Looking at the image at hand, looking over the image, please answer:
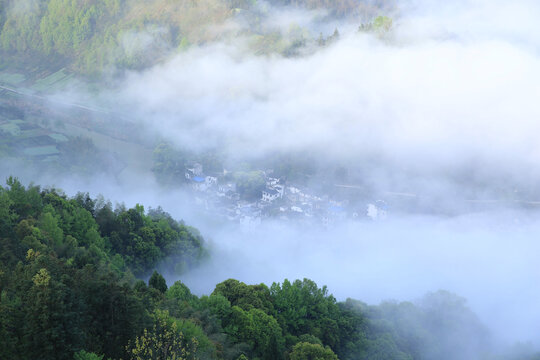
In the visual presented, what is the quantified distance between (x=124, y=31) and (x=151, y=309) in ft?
188

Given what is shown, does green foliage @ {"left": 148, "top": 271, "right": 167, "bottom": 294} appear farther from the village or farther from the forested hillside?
the forested hillside

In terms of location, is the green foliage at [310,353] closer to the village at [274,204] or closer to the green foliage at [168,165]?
the village at [274,204]

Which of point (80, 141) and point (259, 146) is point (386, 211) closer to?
point (259, 146)

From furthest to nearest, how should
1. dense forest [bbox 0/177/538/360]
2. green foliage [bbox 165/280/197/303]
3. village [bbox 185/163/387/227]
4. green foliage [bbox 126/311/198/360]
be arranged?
village [bbox 185/163/387/227]
green foliage [bbox 165/280/197/303]
green foliage [bbox 126/311/198/360]
dense forest [bbox 0/177/538/360]

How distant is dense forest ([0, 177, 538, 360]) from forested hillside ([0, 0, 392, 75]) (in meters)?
40.0

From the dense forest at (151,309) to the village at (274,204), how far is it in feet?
40.1

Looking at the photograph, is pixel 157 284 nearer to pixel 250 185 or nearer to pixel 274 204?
pixel 274 204

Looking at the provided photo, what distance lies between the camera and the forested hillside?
65250 mm

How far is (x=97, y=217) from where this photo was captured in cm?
2391

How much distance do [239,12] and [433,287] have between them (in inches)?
1612

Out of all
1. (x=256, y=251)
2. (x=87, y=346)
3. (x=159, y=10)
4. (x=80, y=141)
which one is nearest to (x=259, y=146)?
(x=80, y=141)

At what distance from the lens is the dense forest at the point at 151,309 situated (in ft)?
37.1

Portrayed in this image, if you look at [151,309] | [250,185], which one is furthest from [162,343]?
[250,185]

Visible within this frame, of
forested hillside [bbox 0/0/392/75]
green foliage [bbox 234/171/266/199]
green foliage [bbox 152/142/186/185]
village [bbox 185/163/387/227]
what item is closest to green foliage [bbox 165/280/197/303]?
village [bbox 185/163/387/227]
